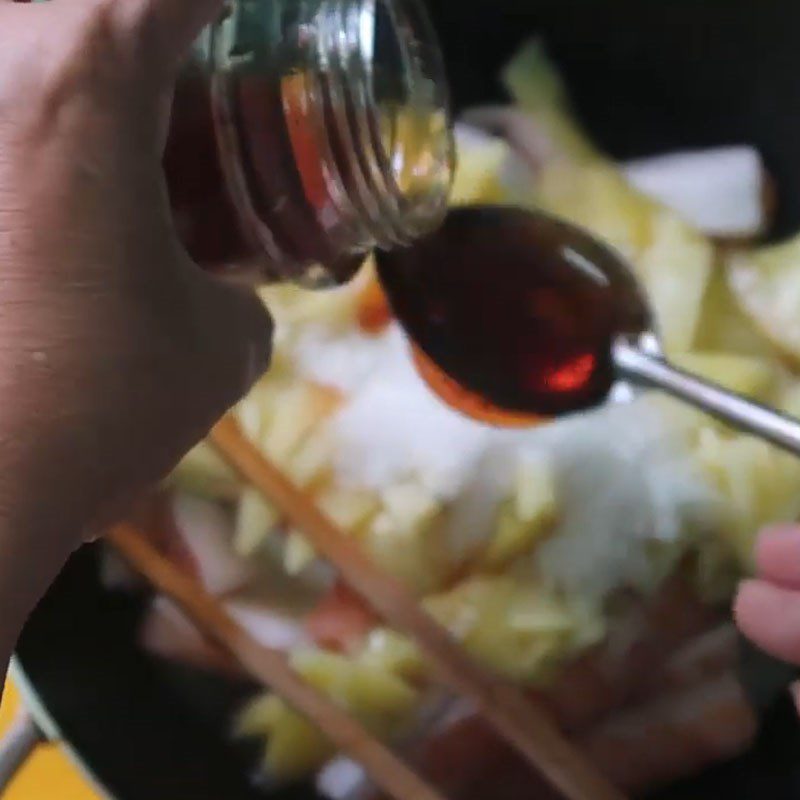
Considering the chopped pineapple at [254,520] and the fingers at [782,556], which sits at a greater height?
the chopped pineapple at [254,520]

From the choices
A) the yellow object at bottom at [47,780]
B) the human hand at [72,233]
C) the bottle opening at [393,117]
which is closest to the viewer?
the human hand at [72,233]

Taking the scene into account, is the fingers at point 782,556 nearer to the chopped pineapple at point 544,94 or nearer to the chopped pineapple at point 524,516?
the chopped pineapple at point 524,516

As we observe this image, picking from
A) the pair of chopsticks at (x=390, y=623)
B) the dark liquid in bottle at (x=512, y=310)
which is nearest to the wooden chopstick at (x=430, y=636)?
the pair of chopsticks at (x=390, y=623)

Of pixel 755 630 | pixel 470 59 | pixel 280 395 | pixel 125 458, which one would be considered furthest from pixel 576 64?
pixel 125 458

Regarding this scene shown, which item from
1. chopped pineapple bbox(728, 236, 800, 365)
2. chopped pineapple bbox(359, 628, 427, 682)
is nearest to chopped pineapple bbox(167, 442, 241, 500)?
chopped pineapple bbox(359, 628, 427, 682)

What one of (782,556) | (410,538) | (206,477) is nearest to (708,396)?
(782,556)

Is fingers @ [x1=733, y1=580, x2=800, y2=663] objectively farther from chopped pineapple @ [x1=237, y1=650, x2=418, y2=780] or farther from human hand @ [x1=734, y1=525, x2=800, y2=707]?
chopped pineapple @ [x1=237, y1=650, x2=418, y2=780]

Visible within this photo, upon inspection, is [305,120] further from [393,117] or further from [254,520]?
[254,520]
